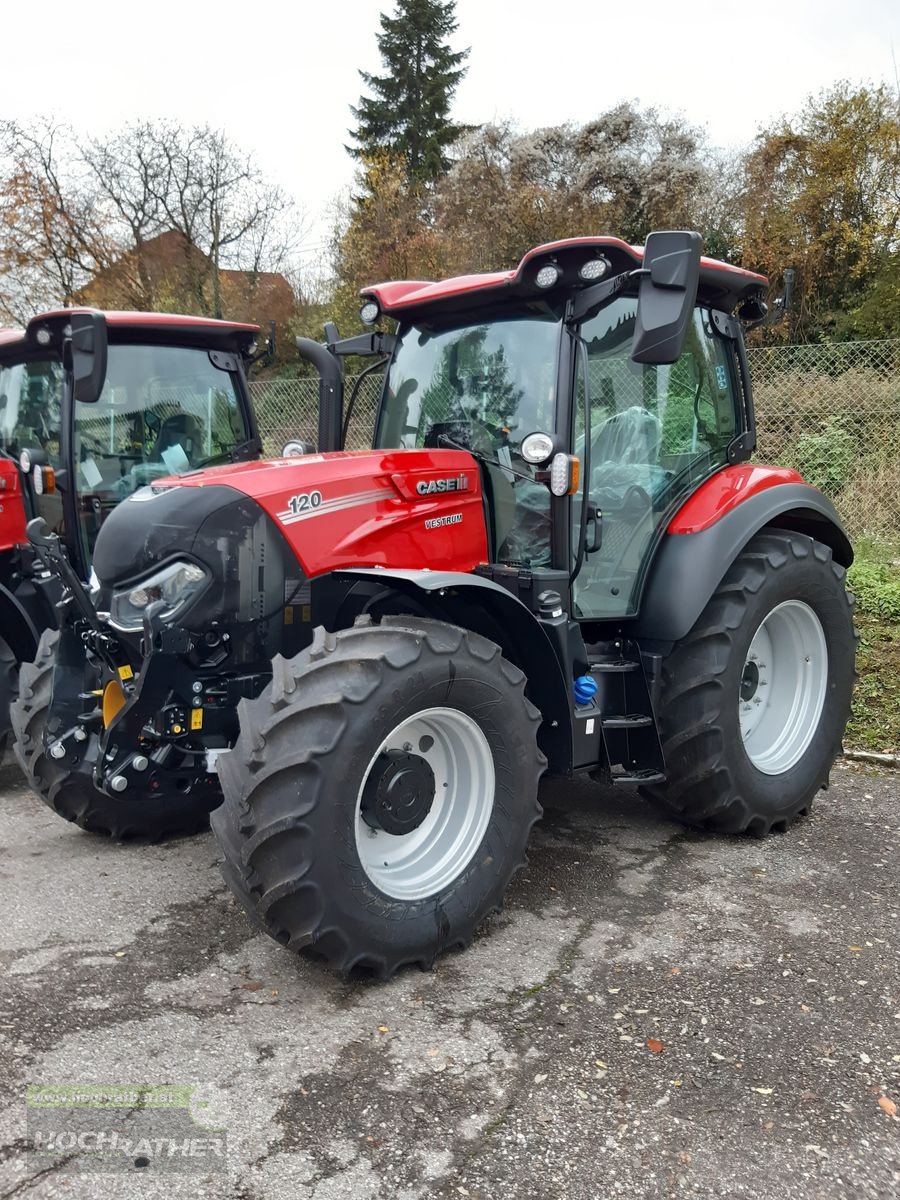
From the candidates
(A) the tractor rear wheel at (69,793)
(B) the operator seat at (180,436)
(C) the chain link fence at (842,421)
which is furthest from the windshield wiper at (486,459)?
(C) the chain link fence at (842,421)

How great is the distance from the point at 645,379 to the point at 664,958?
2.21 meters

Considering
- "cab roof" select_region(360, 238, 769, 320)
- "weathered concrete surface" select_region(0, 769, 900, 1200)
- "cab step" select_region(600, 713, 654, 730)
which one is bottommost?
"weathered concrete surface" select_region(0, 769, 900, 1200)

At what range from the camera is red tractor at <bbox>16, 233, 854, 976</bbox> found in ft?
9.48

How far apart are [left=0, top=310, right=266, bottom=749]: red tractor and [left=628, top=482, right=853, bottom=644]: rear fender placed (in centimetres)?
302

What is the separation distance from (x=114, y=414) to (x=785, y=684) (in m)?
3.88

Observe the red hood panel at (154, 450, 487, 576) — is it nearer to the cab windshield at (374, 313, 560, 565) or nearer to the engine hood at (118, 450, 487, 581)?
the engine hood at (118, 450, 487, 581)

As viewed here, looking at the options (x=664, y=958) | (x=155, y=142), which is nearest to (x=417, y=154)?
(x=155, y=142)

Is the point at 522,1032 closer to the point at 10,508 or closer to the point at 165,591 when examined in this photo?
the point at 165,591

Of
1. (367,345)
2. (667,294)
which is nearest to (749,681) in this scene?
(667,294)

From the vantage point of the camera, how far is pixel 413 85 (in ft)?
92.3

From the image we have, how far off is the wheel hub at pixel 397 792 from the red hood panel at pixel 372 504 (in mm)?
727

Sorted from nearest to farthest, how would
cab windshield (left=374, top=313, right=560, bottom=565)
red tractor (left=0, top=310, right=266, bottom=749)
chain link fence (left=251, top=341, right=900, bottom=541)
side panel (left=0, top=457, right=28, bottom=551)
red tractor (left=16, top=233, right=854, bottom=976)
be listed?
red tractor (left=16, top=233, right=854, bottom=976)
cab windshield (left=374, top=313, right=560, bottom=565)
red tractor (left=0, top=310, right=266, bottom=749)
side panel (left=0, top=457, right=28, bottom=551)
chain link fence (left=251, top=341, right=900, bottom=541)

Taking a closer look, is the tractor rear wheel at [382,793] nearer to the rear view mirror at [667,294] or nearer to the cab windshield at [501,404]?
the cab windshield at [501,404]

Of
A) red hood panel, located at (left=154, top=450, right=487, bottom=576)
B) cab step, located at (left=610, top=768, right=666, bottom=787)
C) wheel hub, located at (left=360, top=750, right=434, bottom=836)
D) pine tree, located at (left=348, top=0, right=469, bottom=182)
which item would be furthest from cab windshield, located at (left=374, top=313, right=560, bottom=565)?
pine tree, located at (left=348, top=0, right=469, bottom=182)
